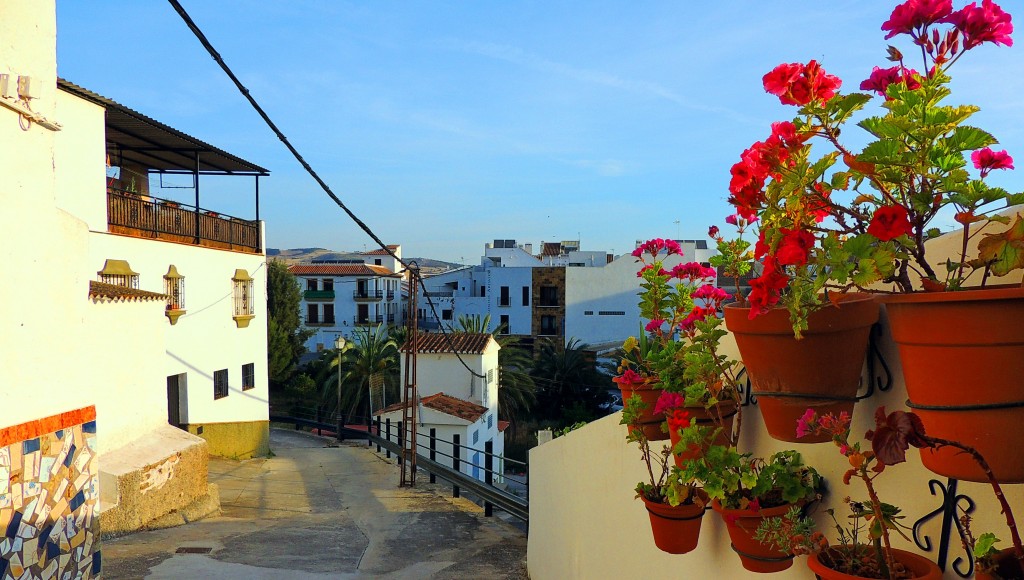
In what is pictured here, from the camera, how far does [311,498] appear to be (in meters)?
12.8

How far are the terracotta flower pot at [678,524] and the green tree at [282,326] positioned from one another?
36.9 meters

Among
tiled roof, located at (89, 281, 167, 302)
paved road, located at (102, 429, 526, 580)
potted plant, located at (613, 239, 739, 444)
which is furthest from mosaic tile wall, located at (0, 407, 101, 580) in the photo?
tiled roof, located at (89, 281, 167, 302)

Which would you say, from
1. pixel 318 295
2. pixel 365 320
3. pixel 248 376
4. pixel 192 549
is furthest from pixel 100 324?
pixel 318 295

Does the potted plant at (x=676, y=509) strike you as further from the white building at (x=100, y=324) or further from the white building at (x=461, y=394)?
the white building at (x=461, y=394)

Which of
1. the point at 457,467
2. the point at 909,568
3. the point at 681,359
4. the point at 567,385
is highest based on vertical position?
the point at 681,359

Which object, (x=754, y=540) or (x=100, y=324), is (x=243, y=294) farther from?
(x=754, y=540)

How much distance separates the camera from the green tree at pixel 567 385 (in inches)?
1314

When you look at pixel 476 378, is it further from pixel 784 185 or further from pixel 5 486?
pixel 784 185

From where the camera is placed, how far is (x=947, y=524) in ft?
5.39

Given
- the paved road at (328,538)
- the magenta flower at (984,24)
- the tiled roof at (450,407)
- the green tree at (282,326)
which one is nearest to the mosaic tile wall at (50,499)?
the paved road at (328,538)

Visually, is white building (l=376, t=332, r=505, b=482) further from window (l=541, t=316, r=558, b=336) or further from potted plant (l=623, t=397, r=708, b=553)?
potted plant (l=623, t=397, r=708, b=553)

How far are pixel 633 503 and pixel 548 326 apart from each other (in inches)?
1569

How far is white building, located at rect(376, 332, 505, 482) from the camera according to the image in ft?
69.9

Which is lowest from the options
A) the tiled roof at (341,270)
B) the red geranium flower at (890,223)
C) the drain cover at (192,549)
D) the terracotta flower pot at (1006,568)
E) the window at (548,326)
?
the drain cover at (192,549)
